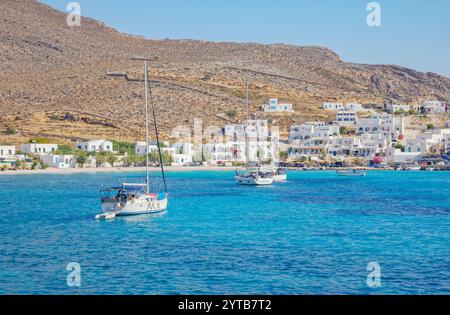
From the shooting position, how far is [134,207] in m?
38.2

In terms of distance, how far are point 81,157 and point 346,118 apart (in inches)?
2204

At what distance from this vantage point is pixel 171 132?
11825 centimetres

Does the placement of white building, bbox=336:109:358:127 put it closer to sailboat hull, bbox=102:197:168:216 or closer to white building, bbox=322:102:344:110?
white building, bbox=322:102:344:110

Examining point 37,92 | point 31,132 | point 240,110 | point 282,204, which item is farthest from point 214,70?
point 282,204

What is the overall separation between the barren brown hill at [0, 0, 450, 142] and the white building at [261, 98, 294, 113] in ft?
7.89

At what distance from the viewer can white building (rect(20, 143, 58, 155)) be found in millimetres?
98688

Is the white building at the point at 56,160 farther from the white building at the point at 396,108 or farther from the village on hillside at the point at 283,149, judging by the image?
the white building at the point at 396,108

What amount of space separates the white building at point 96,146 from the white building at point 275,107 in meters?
42.4

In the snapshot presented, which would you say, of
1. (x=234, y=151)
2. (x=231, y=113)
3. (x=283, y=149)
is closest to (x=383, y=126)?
(x=283, y=149)

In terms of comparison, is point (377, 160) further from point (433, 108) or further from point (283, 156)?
point (433, 108)

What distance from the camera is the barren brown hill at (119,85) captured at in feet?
395

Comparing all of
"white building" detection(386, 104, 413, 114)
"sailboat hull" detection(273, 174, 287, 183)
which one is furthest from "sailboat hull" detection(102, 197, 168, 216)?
"white building" detection(386, 104, 413, 114)

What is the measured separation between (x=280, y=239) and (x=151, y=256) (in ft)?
23.0
